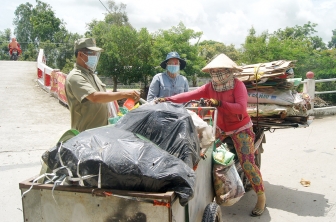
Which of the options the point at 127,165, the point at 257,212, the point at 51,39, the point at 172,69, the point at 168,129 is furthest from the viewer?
the point at 51,39

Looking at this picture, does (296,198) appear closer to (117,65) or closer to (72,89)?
(72,89)

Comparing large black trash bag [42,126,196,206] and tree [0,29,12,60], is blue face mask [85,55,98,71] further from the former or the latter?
tree [0,29,12,60]

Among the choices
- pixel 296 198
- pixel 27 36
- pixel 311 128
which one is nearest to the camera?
pixel 296 198

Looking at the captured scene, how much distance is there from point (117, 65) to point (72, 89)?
1632 cm

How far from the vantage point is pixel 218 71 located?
355 centimetres

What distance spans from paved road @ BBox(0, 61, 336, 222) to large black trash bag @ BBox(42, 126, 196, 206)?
63 centimetres

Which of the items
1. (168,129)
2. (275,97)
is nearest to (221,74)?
(275,97)

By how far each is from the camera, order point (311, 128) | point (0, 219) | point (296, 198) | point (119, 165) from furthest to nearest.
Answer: point (311, 128)
point (296, 198)
point (0, 219)
point (119, 165)

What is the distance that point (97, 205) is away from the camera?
6.54ft

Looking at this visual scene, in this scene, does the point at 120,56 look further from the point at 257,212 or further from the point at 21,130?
the point at 257,212

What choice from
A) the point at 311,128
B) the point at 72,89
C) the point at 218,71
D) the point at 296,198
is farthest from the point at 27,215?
the point at 311,128

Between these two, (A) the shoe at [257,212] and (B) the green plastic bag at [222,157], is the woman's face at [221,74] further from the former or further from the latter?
(A) the shoe at [257,212]

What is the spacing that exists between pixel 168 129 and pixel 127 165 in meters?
0.50

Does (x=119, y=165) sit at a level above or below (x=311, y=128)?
above
